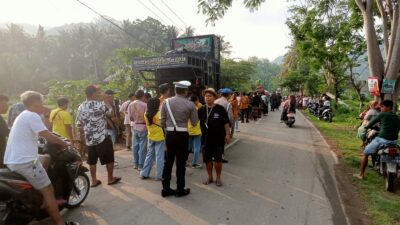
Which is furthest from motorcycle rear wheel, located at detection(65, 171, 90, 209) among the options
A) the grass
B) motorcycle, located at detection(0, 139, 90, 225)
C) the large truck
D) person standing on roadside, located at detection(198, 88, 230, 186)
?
the large truck

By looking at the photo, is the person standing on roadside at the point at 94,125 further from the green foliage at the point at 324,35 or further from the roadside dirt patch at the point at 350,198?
the green foliage at the point at 324,35

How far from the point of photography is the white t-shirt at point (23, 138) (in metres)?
3.92

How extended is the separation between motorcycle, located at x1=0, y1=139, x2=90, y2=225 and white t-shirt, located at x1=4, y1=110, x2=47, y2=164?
0.88 ft

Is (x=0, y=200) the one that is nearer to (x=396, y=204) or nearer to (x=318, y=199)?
(x=318, y=199)

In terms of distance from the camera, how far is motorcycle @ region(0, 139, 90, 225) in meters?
3.98

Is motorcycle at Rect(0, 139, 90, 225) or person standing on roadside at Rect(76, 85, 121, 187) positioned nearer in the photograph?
motorcycle at Rect(0, 139, 90, 225)

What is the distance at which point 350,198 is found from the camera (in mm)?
6055

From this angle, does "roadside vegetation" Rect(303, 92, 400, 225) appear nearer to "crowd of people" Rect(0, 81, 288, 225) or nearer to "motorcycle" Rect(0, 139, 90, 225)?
"crowd of people" Rect(0, 81, 288, 225)

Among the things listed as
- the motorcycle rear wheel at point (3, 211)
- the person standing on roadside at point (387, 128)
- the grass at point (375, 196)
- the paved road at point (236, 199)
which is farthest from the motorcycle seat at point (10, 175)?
the person standing on roadside at point (387, 128)

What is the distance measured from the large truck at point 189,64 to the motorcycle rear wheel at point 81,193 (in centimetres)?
514

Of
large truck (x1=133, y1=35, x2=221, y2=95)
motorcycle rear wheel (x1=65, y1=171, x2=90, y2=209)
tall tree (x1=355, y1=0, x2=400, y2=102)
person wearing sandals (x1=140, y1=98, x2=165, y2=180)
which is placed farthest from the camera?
large truck (x1=133, y1=35, x2=221, y2=95)

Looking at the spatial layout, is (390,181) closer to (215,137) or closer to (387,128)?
(387,128)

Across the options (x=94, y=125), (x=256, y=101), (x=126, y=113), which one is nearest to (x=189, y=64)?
(x=126, y=113)

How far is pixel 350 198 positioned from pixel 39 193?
496 cm
